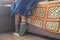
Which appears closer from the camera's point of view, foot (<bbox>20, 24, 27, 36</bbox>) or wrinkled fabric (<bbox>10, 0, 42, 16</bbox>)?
wrinkled fabric (<bbox>10, 0, 42, 16</bbox>)

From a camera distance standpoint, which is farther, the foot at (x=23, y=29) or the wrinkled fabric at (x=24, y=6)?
the foot at (x=23, y=29)

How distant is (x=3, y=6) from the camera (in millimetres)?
2514

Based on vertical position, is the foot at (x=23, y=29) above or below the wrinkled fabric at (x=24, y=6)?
below

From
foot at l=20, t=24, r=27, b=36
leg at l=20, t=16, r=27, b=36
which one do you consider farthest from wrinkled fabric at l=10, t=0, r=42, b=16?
foot at l=20, t=24, r=27, b=36

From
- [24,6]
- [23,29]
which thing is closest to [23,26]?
[23,29]

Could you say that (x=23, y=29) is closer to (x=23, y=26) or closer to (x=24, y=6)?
(x=23, y=26)

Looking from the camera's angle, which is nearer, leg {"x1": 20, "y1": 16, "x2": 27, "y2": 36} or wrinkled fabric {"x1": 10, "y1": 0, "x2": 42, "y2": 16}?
wrinkled fabric {"x1": 10, "y1": 0, "x2": 42, "y2": 16}

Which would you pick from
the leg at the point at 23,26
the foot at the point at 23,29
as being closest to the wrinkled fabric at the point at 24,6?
the leg at the point at 23,26

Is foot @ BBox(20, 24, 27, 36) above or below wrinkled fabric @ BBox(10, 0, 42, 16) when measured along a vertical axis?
below

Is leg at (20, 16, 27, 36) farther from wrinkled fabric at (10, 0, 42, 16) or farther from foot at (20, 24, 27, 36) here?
wrinkled fabric at (10, 0, 42, 16)

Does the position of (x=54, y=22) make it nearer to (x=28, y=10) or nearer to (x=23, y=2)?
(x=28, y=10)

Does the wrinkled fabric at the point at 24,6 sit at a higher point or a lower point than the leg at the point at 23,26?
higher

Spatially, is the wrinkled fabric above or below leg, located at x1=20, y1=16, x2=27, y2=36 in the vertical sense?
above

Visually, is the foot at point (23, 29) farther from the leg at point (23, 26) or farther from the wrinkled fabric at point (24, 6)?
the wrinkled fabric at point (24, 6)
